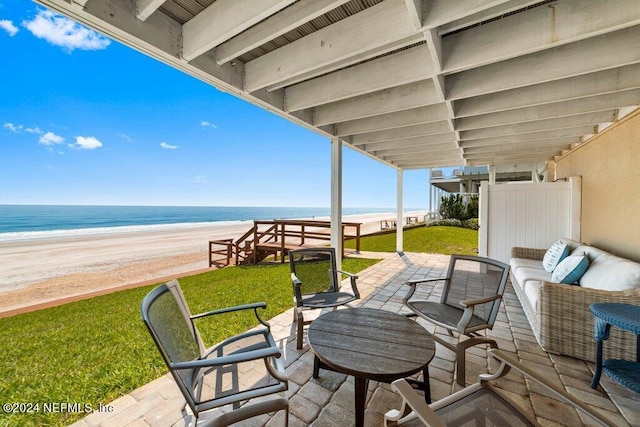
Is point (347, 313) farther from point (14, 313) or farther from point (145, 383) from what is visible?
point (14, 313)

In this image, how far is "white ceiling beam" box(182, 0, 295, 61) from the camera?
1.65m

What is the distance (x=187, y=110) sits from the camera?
97.3 feet

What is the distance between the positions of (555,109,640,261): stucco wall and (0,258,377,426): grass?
445 cm

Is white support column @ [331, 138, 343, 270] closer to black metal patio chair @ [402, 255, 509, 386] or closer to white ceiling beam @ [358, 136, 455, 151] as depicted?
white ceiling beam @ [358, 136, 455, 151]

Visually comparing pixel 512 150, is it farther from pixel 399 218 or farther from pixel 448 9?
pixel 448 9

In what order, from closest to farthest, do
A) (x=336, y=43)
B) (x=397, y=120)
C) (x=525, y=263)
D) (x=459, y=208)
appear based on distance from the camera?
(x=336, y=43) < (x=397, y=120) < (x=525, y=263) < (x=459, y=208)

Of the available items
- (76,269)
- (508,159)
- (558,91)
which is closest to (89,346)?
(558,91)

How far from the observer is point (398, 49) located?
7.88 ft

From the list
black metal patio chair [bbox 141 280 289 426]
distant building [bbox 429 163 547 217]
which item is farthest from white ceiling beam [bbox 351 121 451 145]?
distant building [bbox 429 163 547 217]

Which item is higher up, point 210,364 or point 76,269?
point 210,364

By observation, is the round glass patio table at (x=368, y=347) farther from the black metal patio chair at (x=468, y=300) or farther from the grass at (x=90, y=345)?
the grass at (x=90, y=345)

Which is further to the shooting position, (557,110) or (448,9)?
(557,110)

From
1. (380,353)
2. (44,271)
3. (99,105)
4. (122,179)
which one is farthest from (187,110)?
(380,353)

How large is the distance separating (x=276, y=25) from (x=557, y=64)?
8.15ft
